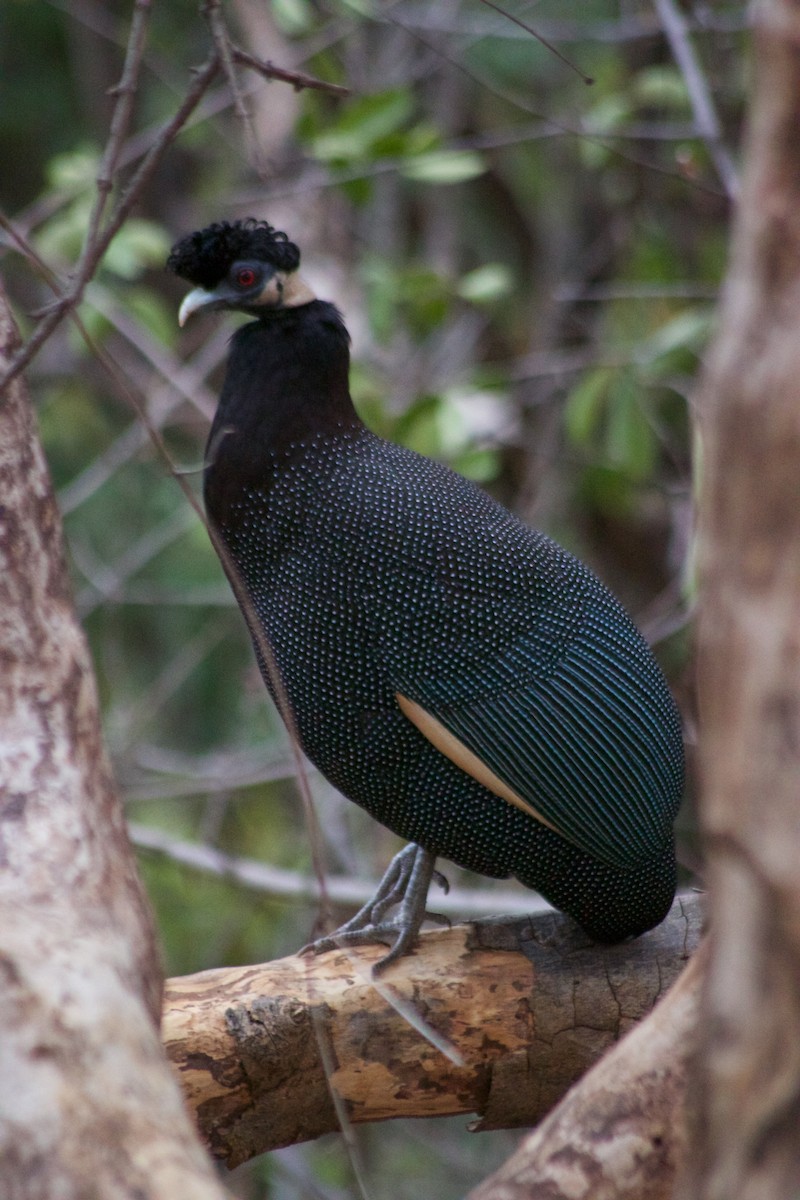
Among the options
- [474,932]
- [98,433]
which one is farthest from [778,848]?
[98,433]

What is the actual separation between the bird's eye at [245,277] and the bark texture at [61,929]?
43cm

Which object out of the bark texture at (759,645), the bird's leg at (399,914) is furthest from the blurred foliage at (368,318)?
the bark texture at (759,645)

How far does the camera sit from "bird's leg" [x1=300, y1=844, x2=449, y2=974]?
2145 mm

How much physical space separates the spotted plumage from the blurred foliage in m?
1.15

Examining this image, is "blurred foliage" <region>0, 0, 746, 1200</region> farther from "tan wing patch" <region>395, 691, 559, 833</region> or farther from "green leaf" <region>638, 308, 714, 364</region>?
"tan wing patch" <region>395, 691, 559, 833</region>

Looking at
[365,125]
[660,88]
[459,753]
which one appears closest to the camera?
[459,753]

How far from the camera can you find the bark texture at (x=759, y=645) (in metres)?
0.85

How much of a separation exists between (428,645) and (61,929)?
82 centimetres

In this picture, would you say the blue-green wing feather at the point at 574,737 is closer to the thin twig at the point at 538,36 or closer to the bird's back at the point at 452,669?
the bird's back at the point at 452,669

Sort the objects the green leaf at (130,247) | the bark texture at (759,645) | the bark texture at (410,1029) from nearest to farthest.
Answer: the bark texture at (759,645), the bark texture at (410,1029), the green leaf at (130,247)

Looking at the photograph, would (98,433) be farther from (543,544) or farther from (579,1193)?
(579,1193)

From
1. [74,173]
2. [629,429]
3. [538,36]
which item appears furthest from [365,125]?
[538,36]

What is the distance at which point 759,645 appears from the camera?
2.82ft

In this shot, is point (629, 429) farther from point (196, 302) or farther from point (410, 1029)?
point (410, 1029)
